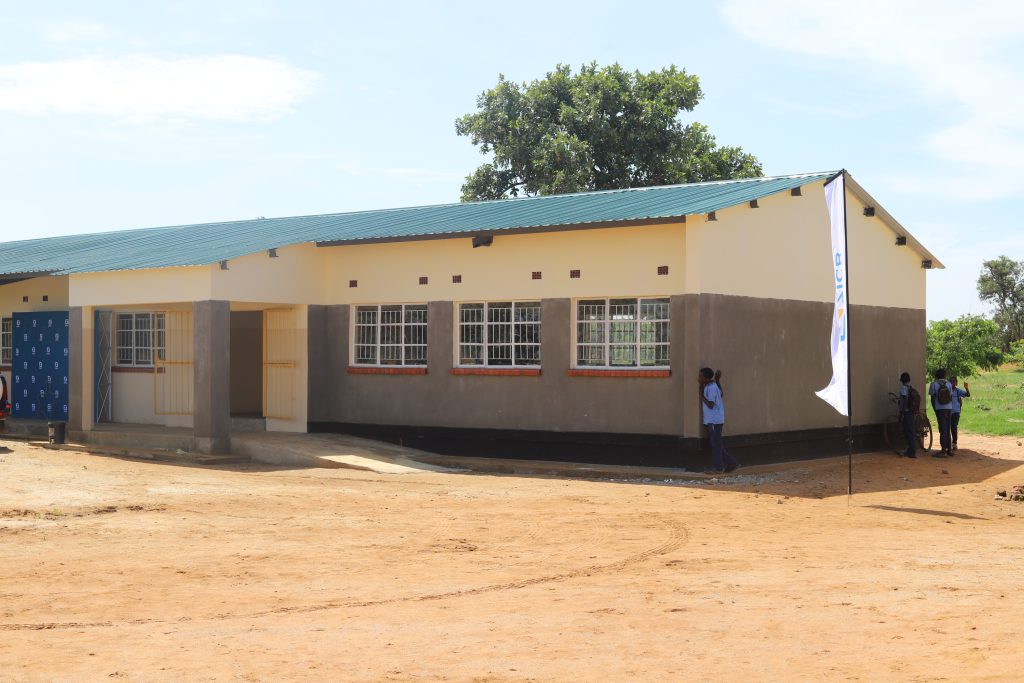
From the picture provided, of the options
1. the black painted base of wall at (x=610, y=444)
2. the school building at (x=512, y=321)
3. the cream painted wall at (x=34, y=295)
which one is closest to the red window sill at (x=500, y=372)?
the school building at (x=512, y=321)

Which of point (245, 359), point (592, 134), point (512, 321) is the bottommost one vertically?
point (245, 359)

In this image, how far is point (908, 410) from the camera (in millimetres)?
21484

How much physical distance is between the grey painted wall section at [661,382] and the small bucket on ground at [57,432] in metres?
4.31

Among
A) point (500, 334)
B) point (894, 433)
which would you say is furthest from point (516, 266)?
point (894, 433)

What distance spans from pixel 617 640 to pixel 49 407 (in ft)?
62.6

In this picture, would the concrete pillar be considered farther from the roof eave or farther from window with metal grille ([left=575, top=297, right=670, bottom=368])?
the roof eave

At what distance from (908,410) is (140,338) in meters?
14.4

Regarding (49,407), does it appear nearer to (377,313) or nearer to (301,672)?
(377,313)

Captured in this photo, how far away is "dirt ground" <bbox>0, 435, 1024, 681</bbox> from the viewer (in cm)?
720

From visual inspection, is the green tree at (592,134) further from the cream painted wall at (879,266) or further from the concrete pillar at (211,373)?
the concrete pillar at (211,373)

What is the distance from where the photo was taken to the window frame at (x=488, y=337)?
19.6 m

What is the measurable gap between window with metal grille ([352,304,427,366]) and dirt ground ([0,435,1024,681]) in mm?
4555

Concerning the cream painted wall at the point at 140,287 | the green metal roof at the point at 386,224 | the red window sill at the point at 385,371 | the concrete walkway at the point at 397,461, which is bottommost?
the concrete walkway at the point at 397,461

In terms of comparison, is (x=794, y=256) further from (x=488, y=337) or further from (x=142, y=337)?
(x=142, y=337)
